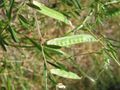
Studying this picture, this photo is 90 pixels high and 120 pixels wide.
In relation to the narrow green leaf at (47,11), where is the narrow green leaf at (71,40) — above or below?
below

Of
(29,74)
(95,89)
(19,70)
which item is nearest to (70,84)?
(95,89)

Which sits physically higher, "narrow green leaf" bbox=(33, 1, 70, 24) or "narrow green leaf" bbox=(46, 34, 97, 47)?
"narrow green leaf" bbox=(33, 1, 70, 24)

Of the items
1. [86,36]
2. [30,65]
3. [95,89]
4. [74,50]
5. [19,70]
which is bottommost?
[95,89]

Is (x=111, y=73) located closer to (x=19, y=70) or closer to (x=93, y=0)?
(x=19, y=70)

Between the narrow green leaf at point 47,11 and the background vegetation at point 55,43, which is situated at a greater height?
the narrow green leaf at point 47,11

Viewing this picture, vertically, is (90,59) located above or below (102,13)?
below

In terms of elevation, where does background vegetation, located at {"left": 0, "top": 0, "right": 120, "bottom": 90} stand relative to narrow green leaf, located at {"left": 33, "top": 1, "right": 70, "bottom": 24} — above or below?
below

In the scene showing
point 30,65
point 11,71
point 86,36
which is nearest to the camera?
point 86,36

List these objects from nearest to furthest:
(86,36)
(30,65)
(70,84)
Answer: (86,36), (30,65), (70,84)
